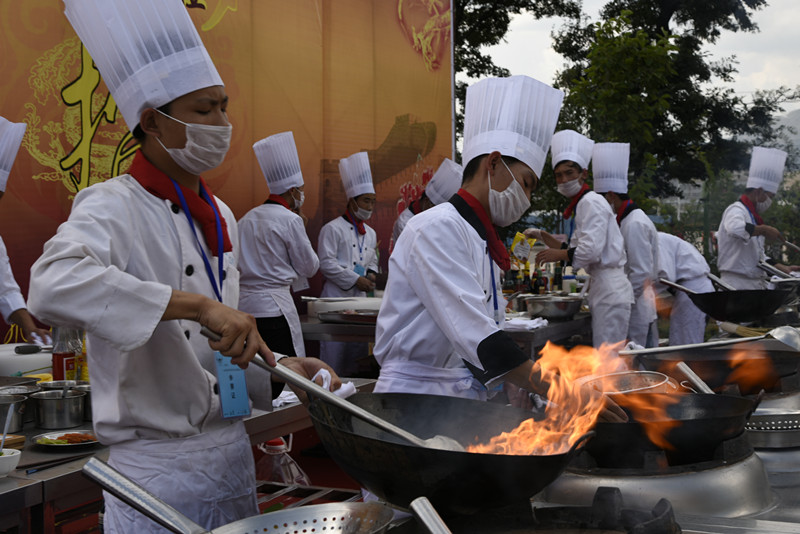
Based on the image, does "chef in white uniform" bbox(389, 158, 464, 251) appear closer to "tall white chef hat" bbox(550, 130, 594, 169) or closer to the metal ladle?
"tall white chef hat" bbox(550, 130, 594, 169)

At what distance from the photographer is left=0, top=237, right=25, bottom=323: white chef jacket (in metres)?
3.36

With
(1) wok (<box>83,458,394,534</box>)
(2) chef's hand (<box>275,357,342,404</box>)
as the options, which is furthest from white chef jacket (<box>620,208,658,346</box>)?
(1) wok (<box>83,458,394,534</box>)

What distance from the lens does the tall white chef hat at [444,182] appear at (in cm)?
678

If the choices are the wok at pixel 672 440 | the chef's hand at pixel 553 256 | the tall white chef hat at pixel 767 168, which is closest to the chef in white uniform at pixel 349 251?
the chef's hand at pixel 553 256

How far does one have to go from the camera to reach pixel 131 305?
49.3 inches

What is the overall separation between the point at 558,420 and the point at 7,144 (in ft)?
9.69

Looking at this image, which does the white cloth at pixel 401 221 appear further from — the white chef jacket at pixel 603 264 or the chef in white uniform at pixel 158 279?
the chef in white uniform at pixel 158 279

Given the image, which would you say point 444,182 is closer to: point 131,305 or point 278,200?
point 278,200

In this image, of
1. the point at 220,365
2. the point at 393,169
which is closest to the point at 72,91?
the point at 220,365

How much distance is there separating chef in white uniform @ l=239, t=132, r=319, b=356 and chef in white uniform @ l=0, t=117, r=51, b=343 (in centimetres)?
170

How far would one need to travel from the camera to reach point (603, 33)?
8.30 metres

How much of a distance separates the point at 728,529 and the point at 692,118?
1265 centimetres

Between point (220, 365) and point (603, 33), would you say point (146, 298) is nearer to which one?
point (220, 365)

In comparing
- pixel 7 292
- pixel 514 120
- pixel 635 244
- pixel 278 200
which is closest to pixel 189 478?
pixel 514 120
